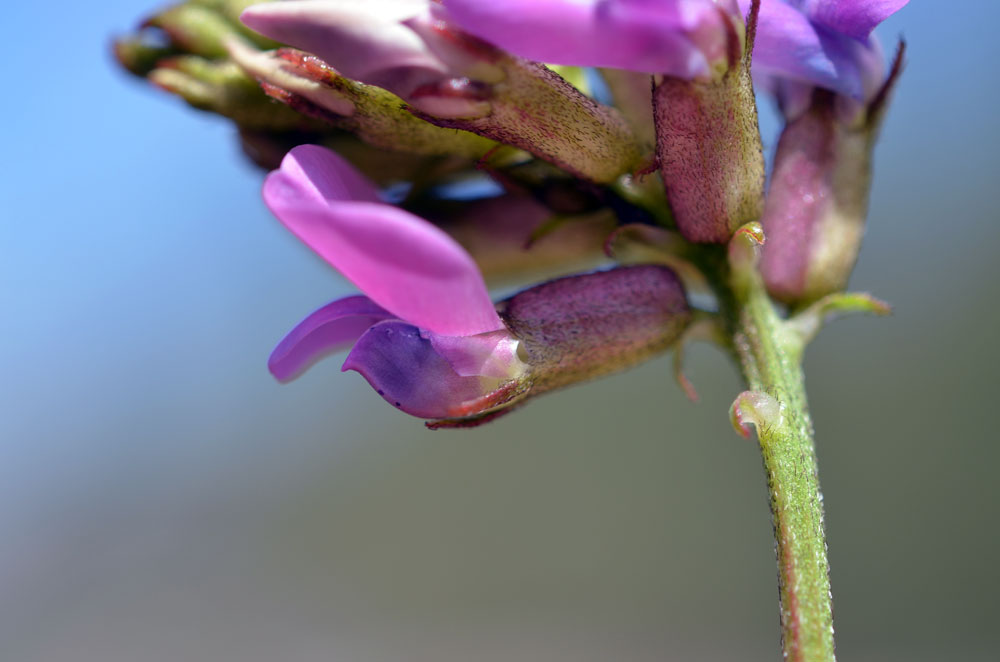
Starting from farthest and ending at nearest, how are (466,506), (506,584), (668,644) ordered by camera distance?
(466,506), (506,584), (668,644)

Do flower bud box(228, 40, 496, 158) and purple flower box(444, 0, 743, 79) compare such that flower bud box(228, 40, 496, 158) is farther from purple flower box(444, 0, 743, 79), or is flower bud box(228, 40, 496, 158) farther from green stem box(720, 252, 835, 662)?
green stem box(720, 252, 835, 662)

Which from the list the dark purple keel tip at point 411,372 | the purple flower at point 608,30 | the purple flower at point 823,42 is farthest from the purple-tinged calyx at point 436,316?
the purple flower at point 823,42

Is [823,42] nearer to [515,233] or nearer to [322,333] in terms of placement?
[515,233]

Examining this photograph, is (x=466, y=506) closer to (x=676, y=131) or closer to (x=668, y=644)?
(x=668, y=644)

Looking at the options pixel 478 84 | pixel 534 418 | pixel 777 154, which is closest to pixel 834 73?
pixel 777 154

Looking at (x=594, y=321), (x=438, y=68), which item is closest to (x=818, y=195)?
(x=594, y=321)

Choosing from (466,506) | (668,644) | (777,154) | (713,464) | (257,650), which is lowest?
(257,650)
